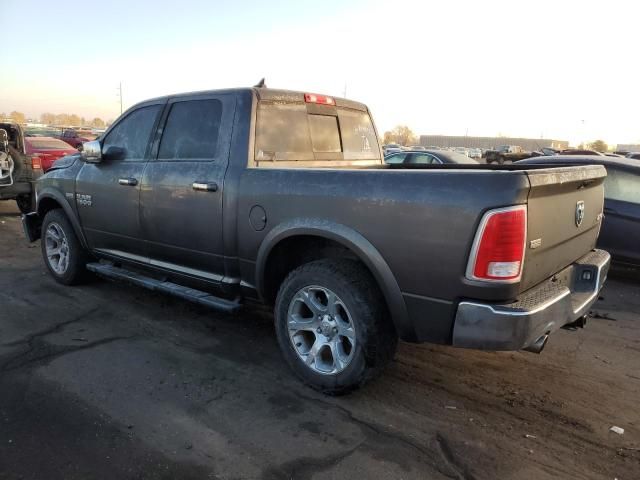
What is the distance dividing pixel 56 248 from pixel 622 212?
6.75 metres

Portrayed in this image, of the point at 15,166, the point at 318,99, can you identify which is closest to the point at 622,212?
the point at 318,99

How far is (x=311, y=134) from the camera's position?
430 cm

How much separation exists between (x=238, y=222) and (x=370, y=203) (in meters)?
1.15

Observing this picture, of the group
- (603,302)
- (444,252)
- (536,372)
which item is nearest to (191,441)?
(444,252)

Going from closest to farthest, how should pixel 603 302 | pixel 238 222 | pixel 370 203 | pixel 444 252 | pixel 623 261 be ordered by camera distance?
pixel 444 252, pixel 370 203, pixel 238 222, pixel 603 302, pixel 623 261

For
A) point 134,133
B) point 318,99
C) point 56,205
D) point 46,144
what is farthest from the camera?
point 46,144

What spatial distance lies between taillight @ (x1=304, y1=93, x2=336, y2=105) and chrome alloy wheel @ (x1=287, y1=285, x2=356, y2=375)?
70.8 inches

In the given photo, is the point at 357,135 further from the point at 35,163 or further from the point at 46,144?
the point at 46,144

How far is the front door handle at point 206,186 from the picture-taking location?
12.4 ft

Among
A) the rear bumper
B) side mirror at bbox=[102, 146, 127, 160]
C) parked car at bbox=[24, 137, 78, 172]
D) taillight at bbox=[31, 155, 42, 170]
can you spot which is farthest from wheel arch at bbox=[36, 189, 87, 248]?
parked car at bbox=[24, 137, 78, 172]

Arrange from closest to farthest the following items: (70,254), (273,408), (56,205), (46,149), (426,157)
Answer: (273,408)
(70,254)
(56,205)
(426,157)
(46,149)

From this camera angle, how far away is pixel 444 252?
106 inches

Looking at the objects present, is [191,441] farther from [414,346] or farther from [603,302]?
[603,302]

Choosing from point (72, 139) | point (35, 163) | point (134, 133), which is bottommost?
point (35, 163)
